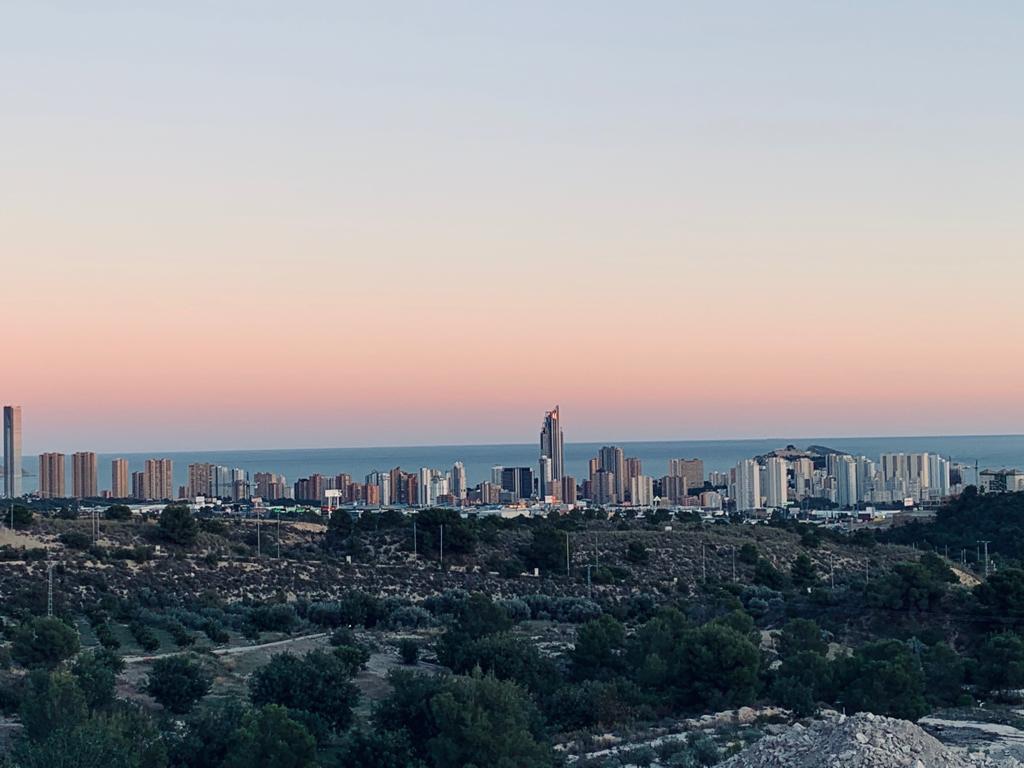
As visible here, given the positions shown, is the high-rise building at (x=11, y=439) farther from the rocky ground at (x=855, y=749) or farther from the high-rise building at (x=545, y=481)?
the rocky ground at (x=855, y=749)

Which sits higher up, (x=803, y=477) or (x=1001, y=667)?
(x=1001, y=667)

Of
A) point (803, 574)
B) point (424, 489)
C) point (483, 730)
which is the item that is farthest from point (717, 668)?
point (424, 489)

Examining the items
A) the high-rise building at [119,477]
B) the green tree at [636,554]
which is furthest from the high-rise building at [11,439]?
the green tree at [636,554]

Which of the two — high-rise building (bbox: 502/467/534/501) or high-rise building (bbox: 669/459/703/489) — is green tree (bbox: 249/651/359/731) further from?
high-rise building (bbox: 669/459/703/489)

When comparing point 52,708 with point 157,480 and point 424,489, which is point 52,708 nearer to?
point 157,480

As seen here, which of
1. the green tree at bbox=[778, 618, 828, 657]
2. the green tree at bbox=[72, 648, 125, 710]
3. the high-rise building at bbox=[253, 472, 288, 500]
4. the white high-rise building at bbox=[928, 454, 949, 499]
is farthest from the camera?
the white high-rise building at bbox=[928, 454, 949, 499]

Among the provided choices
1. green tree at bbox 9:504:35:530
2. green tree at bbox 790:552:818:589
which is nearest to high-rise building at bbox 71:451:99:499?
green tree at bbox 9:504:35:530

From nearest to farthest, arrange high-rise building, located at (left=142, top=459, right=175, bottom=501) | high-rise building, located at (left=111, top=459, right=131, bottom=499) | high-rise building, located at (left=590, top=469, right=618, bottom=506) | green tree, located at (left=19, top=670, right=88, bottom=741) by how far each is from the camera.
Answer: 1. green tree, located at (left=19, top=670, right=88, bottom=741)
2. high-rise building, located at (left=142, top=459, right=175, bottom=501)
3. high-rise building, located at (left=111, top=459, right=131, bottom=499)
4. high-rise building, located at (left=590, top=469, right=618, bottom=506)
